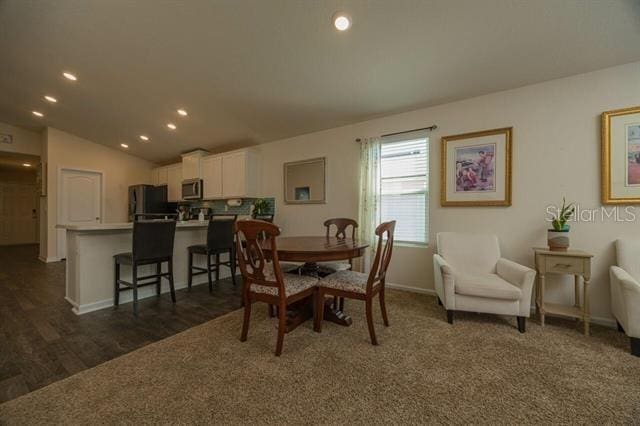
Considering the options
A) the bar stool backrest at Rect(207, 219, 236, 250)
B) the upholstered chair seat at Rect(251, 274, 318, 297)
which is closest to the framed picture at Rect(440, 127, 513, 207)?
the upholstered chair seat at Rect(251, 274, 318, 297)

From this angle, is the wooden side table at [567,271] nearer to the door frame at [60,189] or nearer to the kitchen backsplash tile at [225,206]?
the kitchen backsplash tile at [225,206]

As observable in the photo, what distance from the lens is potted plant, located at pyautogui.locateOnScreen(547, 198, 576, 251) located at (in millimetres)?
2293

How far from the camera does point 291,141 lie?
4.46 metres

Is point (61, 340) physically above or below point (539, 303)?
below

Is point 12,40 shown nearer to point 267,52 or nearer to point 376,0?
point 267,52

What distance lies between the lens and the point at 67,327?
227 cm

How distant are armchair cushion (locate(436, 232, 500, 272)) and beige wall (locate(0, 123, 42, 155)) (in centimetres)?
858

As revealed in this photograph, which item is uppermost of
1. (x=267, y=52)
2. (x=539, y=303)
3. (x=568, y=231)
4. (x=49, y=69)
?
(x=49, y=69)

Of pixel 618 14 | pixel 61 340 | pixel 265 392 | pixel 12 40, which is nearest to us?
pixel 265 392

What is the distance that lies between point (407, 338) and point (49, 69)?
17.4 feet

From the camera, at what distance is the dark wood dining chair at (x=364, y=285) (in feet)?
6.45

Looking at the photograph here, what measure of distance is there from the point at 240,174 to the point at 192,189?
1.51 metres

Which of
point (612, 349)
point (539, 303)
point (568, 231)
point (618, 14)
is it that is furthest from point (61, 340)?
point (618, 14)

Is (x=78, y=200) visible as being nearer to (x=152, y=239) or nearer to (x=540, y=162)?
(x=152, y=239)
